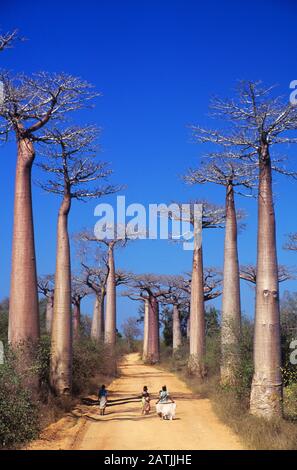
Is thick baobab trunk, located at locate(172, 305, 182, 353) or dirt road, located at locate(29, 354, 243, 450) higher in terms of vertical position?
thick baobab trunk, located at locate(172, 305, 182, 353)

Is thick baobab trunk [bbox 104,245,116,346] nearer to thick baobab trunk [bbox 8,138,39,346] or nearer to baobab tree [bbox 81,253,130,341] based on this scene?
baobab tree [bbox 81,253,130,341]

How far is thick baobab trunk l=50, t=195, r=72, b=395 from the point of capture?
11.3 meters

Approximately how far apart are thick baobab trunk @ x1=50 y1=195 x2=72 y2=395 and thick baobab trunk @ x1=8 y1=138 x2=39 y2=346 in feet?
7.57

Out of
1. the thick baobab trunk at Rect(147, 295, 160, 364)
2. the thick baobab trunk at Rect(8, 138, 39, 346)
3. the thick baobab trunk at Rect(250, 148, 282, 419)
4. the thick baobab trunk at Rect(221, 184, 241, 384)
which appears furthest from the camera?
the thick baobab trunk at Rect(147, 295, 160, 364)

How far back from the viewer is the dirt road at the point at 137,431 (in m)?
7.21

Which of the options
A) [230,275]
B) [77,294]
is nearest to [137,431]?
[230,275]

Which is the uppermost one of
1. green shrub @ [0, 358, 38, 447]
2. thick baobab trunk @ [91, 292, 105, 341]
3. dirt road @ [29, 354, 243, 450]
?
thick baobab trunk @ [91, 292, 105, 341]

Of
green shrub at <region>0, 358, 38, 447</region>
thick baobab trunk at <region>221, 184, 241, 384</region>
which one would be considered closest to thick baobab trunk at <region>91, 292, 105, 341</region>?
thick baobab trunk at <region>221, 184, 241, 384</region>

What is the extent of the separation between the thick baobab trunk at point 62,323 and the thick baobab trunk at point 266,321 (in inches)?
163

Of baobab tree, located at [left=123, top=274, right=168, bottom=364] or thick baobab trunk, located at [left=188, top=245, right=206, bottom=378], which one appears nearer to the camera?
thick baobab trunk, located at [left=188, top=245, right=206, bottom=378]

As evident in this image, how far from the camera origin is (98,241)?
23656 mm

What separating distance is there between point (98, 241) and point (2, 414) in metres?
16.8
